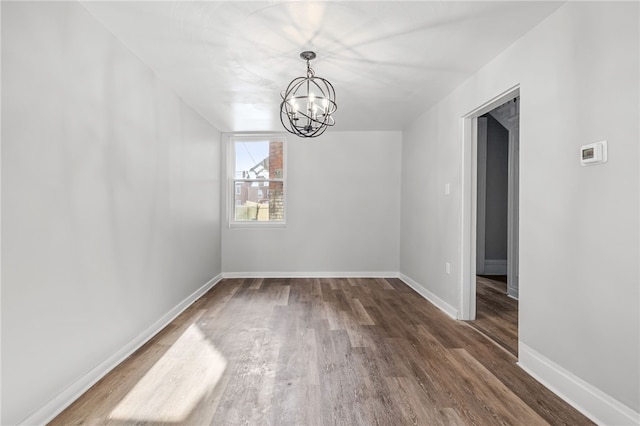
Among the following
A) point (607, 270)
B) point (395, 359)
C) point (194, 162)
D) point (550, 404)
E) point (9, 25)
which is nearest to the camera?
point (9, 25)

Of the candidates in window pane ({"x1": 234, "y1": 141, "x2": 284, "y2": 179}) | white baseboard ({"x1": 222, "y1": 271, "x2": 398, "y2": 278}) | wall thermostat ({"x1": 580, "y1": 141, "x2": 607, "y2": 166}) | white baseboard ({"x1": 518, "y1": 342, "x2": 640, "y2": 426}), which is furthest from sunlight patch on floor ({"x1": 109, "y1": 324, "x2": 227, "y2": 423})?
window pane ({"x1": 234, "y1": 141, "x2": 284, "y2": 179})

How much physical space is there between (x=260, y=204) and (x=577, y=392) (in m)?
4.56

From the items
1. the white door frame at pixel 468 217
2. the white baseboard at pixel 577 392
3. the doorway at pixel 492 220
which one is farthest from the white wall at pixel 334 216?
the white baseboard at pixel 577 392

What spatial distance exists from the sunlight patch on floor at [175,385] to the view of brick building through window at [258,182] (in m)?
2.98

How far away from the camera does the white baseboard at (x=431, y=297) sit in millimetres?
3525

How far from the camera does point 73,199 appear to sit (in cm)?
197

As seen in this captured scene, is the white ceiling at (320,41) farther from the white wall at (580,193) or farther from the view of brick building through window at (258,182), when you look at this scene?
the view of brick building through window at (258,182)

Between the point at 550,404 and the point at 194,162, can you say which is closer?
the point at 550,404

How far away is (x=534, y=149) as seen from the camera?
2.29 meters

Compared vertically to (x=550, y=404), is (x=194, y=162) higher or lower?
higher

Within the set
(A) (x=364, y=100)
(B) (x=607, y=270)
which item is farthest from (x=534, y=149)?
(A) (x=364, y=100)

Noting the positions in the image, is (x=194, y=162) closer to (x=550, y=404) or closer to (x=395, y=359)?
(x=395, y=359)

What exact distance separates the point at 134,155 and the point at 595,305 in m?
3.15

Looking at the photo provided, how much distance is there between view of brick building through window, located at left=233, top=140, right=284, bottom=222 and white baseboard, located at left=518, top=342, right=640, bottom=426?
13.1 feet
